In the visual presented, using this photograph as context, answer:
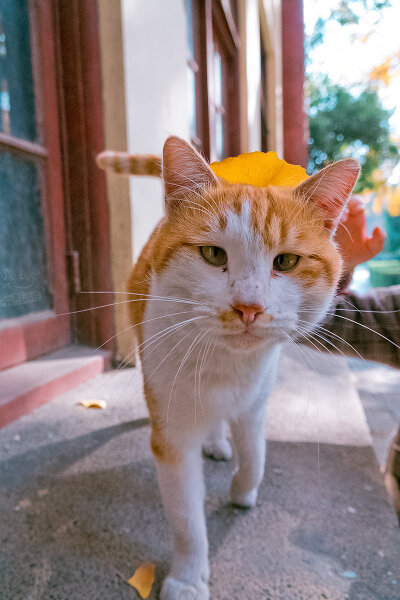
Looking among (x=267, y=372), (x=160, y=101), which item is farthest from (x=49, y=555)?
(x=160, y=101)

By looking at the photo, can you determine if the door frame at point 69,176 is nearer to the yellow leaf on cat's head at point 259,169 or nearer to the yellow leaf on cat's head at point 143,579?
the yellow leaf on cat's head at point 143,579

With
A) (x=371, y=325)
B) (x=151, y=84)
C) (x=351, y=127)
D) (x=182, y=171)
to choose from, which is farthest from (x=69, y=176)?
(x=351, y=127)

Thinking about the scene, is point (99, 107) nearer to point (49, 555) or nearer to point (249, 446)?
point (249, 446)

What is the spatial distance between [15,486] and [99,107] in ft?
5.11

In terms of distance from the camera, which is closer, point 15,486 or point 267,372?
point 267,372

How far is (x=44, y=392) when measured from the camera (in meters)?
1.56

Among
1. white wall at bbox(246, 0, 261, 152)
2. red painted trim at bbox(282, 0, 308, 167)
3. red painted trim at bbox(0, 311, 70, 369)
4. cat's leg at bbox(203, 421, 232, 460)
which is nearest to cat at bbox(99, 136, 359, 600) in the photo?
cat's leg at bbox(203, 421, 232, 460)

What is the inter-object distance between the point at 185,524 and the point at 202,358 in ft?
1.17

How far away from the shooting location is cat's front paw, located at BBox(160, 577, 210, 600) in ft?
2.60

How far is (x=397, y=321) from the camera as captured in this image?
1.09m

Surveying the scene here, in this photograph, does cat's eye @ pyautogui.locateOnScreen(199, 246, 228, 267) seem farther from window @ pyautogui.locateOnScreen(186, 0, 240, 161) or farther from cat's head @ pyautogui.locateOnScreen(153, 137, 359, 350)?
window @ pyautogui.locateOnScreen(186, 0, 240, 161)

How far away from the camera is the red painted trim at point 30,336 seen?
1.60 meters

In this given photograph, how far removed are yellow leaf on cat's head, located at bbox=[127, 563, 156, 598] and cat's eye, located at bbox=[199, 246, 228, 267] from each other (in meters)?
0.68

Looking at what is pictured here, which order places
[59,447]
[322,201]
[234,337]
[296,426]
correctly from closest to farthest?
[234,337] < [322,201] < [59,447] < [296,426]
